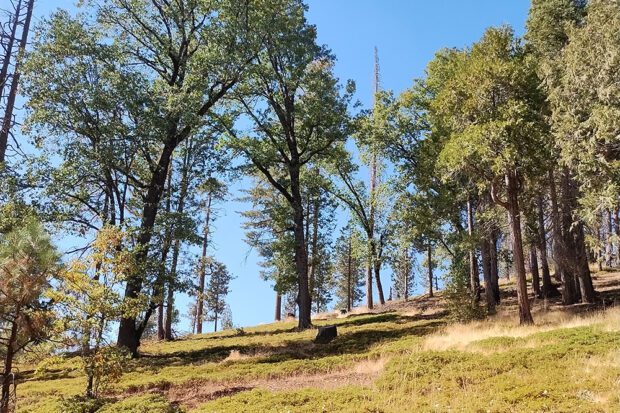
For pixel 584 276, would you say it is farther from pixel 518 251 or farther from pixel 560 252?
pixel 518 251

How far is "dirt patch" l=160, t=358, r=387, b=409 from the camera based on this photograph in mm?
10938

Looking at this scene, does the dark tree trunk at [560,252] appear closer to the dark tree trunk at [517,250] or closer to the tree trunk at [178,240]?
the dark tree trunk at [517,250]

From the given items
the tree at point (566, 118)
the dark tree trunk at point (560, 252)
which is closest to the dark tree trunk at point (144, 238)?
the tree at point (566, 118)

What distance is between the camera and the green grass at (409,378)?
8.19 meters

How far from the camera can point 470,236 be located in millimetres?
20344

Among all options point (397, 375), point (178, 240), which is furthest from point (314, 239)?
point (397, 375)

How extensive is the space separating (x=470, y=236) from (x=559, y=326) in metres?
6.86

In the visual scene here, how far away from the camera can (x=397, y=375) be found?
10.5 m

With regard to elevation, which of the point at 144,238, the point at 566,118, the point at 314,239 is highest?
the point at 566,118

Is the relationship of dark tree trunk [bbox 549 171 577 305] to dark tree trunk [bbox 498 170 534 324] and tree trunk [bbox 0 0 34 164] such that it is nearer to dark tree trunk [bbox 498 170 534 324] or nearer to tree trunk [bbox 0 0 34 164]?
dark tree trunk [bbox 498 170 534 324]

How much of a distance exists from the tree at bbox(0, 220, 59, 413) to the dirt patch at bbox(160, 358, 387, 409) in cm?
342

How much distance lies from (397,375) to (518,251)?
7.71 meters

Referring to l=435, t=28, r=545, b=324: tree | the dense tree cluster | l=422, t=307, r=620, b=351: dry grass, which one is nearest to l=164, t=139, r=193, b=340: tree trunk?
the dense tree cluster

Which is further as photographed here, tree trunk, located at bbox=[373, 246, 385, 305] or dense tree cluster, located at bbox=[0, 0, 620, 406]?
tree trunk, located at bbox=[373, 246, 385, 305]
